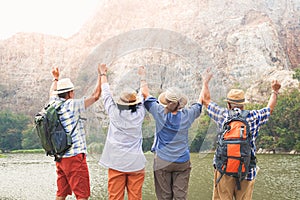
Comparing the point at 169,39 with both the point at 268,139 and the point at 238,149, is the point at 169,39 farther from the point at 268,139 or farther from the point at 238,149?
the point at 268,139

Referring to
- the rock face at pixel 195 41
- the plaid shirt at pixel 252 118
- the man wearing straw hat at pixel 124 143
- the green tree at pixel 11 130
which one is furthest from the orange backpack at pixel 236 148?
the green tree at pixel 11 130

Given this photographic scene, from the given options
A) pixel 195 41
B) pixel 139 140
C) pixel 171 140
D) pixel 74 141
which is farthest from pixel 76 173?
pixel 195 41

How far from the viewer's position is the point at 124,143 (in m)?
3.35

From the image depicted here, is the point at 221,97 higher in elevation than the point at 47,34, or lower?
lower

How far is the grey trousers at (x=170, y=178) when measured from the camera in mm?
3484

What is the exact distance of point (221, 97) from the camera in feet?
15.0

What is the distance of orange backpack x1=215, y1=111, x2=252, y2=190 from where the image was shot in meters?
3.22

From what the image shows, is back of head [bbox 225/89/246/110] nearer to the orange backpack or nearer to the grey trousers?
the orange backpack

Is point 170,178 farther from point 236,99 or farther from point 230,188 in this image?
point 236,99

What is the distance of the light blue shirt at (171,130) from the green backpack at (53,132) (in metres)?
0.80

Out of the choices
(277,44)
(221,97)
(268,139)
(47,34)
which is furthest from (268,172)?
(47,34)

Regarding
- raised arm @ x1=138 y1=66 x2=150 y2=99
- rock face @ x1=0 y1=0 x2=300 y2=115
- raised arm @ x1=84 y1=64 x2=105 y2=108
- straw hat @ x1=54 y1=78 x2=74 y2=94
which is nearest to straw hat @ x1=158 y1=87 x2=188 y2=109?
raised arm @ x1=138 y1=66 x2=150 y2=99

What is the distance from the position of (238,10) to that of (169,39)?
128 feet

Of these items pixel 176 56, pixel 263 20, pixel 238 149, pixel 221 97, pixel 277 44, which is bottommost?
→ pixel 238 149
